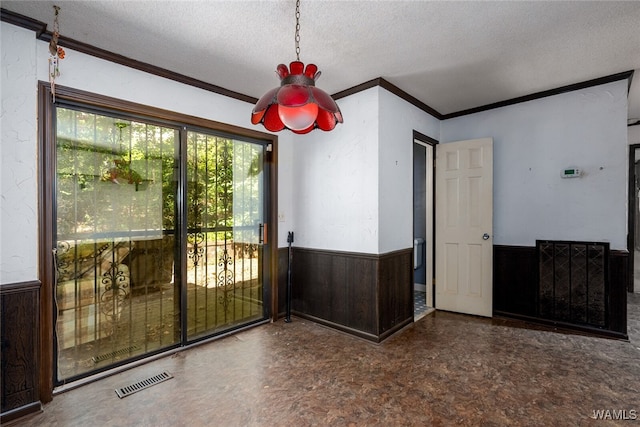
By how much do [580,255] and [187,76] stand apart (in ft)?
14.8

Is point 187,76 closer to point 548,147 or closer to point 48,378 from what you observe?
point 48,378

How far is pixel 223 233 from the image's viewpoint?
3445 mm

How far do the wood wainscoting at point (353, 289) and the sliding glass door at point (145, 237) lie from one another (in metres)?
0.58

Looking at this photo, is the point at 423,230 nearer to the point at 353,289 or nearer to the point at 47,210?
the point at 353,289

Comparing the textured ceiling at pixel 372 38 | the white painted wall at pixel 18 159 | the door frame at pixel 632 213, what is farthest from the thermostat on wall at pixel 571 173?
the white painted wall at pixel 18 159

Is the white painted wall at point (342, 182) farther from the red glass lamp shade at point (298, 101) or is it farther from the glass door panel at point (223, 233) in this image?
the red glass lamp shade at point (298, 101)

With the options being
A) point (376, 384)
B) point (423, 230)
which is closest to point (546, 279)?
point (423, 230)

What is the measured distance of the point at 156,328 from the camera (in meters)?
3.00

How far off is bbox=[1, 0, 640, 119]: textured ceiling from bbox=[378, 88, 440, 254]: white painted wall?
353mm

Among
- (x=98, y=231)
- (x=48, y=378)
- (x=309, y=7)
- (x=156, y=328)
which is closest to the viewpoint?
(x=309, y=7)

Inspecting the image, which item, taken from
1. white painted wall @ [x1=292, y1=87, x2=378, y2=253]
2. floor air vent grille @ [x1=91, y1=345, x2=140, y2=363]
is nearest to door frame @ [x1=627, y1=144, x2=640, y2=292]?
white painted wall @ [x1=292, y1=87, x2=378, y2=253]

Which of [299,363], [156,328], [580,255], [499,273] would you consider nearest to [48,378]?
[156,328]

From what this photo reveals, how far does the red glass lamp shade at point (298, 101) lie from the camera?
1.62 metres

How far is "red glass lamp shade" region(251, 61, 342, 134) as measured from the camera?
5.33 ft
